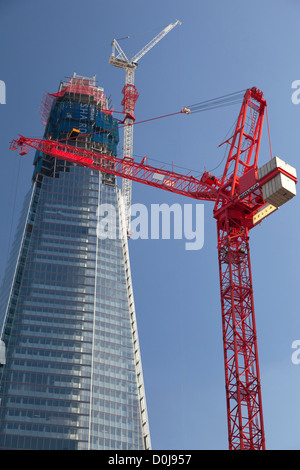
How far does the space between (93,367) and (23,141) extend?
6424 cm

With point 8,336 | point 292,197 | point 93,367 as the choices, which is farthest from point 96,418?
point 292,197

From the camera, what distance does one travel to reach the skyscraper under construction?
157000 mm

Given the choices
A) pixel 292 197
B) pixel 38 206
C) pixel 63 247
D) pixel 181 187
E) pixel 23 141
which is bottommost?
pixel 292 197

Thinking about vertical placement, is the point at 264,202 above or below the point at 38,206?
below

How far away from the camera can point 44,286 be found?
179 meters

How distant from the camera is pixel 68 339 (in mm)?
171500

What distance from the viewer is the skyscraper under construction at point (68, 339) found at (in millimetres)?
157000
